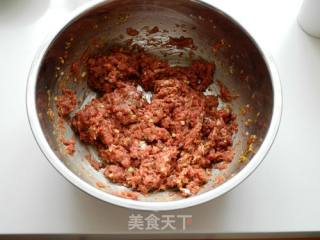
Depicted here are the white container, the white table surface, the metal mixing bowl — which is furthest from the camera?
the white container

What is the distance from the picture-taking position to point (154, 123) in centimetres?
131

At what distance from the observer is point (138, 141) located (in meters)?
1.29

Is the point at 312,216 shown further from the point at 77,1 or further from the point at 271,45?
the point at 77,1

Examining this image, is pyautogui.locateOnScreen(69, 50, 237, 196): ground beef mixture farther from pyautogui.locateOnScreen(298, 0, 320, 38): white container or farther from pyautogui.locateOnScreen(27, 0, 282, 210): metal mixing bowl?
pyautogui.locateOnScreen(298, 0, 320, 38): white container

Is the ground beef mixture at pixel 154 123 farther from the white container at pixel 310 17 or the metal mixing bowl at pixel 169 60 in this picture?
the white container at pixel 310 17

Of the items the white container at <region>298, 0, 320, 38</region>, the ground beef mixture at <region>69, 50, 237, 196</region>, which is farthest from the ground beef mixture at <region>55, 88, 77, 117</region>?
the white container at <region>298, 0, 320, 38</region>

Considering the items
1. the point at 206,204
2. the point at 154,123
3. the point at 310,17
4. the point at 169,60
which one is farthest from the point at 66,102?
the point at 310,17

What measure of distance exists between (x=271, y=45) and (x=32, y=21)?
0.78 meters

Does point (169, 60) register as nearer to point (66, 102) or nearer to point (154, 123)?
point (154, 123)

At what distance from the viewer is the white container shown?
1.37m

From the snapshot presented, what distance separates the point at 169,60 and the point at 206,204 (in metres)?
0.49

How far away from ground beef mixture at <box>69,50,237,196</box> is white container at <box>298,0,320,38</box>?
0.35 m

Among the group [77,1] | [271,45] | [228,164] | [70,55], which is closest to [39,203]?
[70,55]

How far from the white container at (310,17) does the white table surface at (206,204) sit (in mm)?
26
